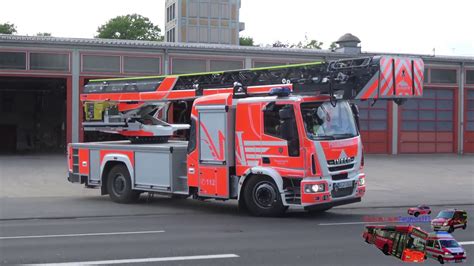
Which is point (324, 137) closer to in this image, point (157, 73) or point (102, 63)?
point (157, 73)

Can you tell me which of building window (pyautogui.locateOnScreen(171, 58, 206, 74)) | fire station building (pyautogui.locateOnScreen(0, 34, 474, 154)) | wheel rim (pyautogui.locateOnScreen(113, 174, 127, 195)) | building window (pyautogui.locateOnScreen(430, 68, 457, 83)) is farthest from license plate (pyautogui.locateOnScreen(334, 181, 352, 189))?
building window (pyautogui.locateOnScreen(430, 68, 457, 83))

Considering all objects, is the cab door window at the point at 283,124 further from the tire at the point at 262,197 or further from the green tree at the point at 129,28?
the green tree at the point at 129,28

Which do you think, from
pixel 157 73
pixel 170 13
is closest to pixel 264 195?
pixel 157 73

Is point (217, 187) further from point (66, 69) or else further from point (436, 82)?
point (436, 82)

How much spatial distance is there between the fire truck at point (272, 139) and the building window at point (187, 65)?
16997 mm

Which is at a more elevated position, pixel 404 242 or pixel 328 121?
pixel 328 121

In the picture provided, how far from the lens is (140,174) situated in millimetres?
14383

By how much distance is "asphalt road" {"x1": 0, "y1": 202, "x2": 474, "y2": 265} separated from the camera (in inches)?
301

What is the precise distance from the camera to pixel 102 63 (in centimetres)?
3078

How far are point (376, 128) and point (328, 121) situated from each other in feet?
80.6

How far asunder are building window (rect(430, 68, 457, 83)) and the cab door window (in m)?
26.9

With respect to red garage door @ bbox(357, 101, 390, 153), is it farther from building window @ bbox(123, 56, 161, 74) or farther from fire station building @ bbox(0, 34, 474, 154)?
building window @ bbox(123, 56, 161, 74)

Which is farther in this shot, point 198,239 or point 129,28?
point 129,28

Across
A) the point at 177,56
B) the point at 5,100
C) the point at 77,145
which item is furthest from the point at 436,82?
the point at 5,100
